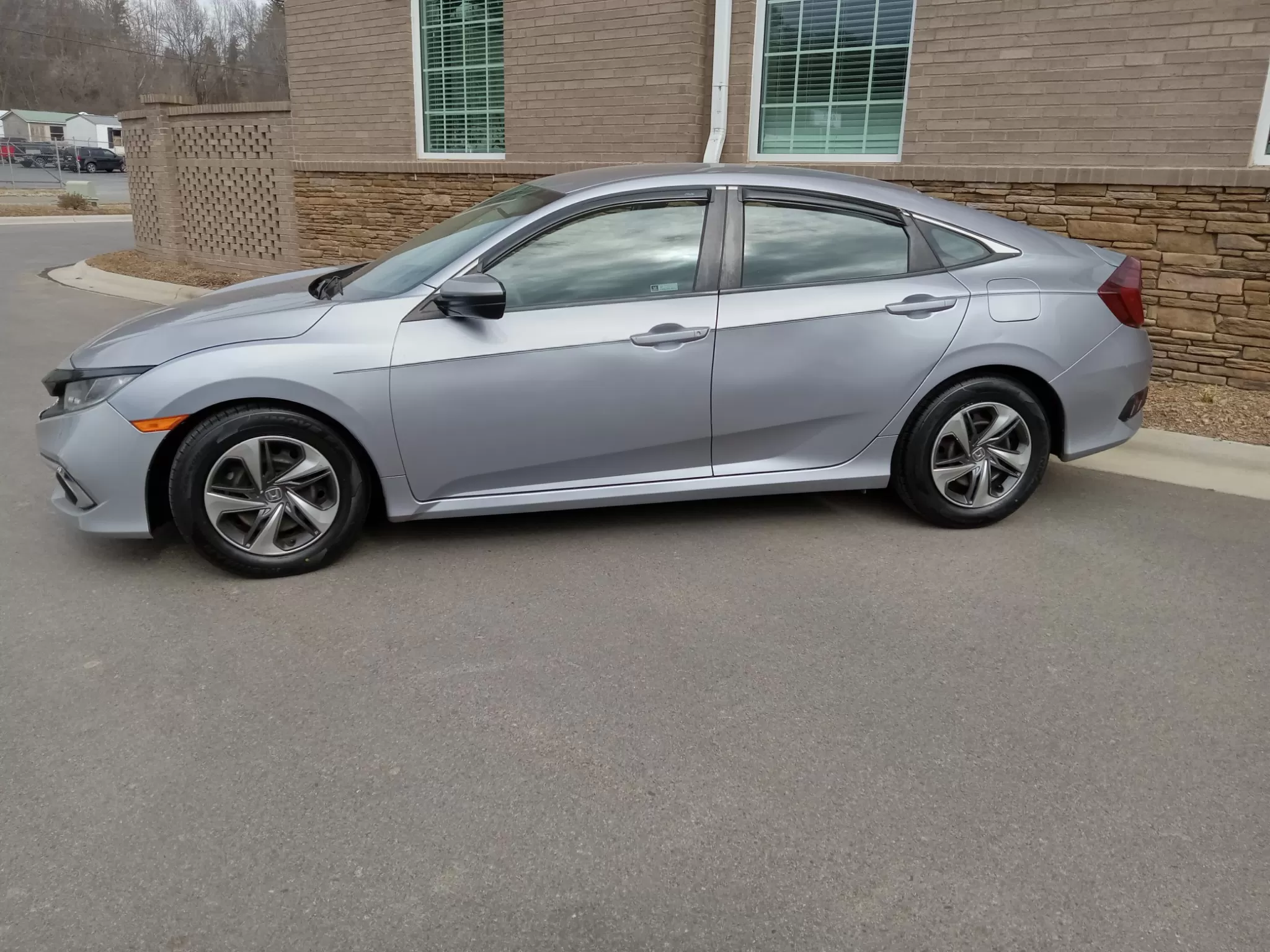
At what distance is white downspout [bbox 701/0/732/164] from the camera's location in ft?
30.3

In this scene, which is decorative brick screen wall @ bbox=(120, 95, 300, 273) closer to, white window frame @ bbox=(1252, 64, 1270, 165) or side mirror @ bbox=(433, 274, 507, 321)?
side mirror @ bbox=(433, 274, 507, 321)

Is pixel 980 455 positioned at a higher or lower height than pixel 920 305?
lower

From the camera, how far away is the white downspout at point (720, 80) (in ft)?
30.3

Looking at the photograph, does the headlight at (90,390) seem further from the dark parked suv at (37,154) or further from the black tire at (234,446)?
the dark parked suv at (37,154)

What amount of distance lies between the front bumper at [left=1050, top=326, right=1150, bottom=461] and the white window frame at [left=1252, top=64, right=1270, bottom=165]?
3260 mm

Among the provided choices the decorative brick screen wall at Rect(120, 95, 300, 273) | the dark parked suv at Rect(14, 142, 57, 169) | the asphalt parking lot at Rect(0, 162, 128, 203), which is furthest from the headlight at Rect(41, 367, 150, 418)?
the dark parked suv at Rect(14, 142, 57, 169)

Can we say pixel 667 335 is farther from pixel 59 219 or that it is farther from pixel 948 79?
pixel 59 219

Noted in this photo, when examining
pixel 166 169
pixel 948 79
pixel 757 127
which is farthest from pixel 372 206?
pixel 948 79

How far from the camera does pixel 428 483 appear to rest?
4.23 m

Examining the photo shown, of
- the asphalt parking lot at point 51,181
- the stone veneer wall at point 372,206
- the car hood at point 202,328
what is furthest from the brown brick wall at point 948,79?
the asphalt parking lot at point 51,181

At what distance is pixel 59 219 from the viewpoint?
88.7ft

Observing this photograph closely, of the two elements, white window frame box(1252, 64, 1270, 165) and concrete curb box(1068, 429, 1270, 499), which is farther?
white window frame box(1252, 64, 1270, 165)

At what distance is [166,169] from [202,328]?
12.2 meters

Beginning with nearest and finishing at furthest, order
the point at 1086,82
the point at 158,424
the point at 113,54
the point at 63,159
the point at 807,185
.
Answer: the point at 158,424 → the point at 807,185 → the point at 1086,82 → the point at 63,159 → the point at 113,54
